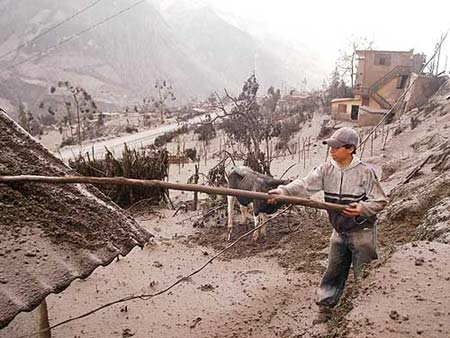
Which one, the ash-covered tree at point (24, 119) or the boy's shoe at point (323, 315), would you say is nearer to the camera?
the boy's shoe at point (323, 315)

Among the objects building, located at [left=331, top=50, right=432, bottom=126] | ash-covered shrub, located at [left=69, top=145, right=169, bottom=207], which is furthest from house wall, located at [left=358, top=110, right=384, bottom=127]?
ash-covered shrub, located at [left=69, top=145, right=169, bottom=207]

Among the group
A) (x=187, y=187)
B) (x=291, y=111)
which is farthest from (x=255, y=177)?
(x=291, y=111)

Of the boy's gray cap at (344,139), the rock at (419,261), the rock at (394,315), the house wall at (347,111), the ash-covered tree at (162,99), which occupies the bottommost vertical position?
the ash-covered tree at (162,99)

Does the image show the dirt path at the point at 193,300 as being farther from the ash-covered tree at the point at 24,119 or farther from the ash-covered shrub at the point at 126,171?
the ash-covered tree at the point at 24,119

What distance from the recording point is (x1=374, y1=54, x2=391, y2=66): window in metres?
21.9

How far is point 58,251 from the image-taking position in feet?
7.40

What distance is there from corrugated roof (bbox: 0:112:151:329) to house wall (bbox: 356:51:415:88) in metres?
21.2

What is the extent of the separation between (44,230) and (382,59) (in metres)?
22.5

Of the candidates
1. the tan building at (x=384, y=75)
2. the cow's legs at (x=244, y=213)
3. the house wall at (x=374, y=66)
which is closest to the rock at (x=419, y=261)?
the cow's legs at (x=244, y=213)

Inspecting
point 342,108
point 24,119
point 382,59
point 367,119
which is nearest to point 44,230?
point 367,119

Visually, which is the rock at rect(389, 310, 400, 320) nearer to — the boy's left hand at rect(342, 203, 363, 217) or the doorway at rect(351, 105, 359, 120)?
the boy's left hand at rect(342, 203, 363, 217)

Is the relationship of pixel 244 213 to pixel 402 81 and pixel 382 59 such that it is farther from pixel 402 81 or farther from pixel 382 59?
pixel 382 59

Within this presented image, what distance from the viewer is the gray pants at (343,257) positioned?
3.20m

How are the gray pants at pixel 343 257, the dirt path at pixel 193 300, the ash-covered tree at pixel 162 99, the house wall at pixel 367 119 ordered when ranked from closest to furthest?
the gray pants at pixel 343 257
the dirt path at pixel 193 300
the house wall at pixel 367 119
the ash-covered tree at pixel 162 99
